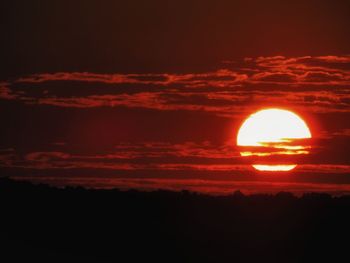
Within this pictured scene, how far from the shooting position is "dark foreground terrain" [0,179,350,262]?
3186 cm

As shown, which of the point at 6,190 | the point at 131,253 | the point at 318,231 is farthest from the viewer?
the point at 6,190

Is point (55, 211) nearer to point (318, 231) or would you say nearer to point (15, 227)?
point (15, 227)

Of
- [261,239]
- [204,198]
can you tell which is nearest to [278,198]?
[204,198]

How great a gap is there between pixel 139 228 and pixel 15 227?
154 inches

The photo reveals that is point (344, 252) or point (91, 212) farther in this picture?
point (91, 212)

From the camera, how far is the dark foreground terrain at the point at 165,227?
31859mm

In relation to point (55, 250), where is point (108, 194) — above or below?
above

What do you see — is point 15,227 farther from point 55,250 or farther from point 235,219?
point 235,219

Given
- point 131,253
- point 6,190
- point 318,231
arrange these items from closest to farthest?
point 131,253 < point 318,231 < point 6,190

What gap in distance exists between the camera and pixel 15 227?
111ft

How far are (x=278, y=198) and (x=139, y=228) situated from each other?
275 inches

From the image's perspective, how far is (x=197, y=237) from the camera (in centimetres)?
3297

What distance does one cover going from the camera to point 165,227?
33906 millimetres

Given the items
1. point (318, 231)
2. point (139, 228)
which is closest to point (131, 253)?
point (139, 228)
